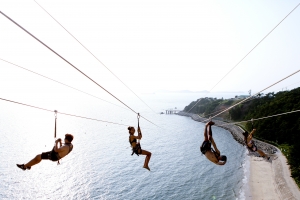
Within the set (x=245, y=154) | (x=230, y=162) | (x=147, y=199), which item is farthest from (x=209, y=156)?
(x=245, y=154)

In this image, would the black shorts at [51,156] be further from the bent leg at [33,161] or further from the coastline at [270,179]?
the coastline at [270,179]

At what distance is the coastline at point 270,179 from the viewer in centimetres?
3612

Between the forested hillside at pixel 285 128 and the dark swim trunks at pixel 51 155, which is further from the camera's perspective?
the forested hillside at pixel 285 128

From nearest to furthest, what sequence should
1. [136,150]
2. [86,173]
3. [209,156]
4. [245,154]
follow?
[209,156]
[136,150]
[86,173]
[245,154]

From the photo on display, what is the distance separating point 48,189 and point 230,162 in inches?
1599

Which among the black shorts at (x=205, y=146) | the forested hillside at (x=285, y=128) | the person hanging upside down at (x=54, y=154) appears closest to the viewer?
the person hanging upside down at (x=54, y=154)

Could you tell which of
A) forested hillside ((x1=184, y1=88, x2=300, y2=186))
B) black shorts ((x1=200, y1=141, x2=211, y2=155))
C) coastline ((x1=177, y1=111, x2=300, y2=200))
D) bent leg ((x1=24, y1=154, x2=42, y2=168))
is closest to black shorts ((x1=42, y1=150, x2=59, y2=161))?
bent leg ((x1=24, y1=154, x2=42, y2=168))

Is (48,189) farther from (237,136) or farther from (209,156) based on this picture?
(237,136)

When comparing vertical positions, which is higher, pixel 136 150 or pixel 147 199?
pixel 136 150

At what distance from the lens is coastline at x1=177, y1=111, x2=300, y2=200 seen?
1422 inches

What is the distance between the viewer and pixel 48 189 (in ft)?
145

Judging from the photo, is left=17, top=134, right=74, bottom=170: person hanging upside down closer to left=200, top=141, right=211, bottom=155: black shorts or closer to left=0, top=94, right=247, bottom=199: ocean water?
left=200, top=141, right=211, bottom=155: black shorts

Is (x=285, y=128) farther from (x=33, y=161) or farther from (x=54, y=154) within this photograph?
(x=33, y=161)

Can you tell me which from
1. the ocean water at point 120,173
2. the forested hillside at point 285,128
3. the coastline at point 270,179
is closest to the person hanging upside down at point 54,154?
the ocean water at point 120,173
